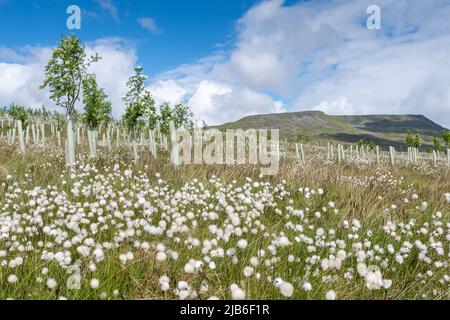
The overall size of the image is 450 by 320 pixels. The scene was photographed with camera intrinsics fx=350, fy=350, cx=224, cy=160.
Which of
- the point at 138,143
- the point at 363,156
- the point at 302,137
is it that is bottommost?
the point at 363,156

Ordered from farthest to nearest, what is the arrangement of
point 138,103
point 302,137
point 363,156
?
point 302,137
point 363,156
point 138,103

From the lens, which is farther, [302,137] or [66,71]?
[302,137]

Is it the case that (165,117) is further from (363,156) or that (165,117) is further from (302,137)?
(302,137)

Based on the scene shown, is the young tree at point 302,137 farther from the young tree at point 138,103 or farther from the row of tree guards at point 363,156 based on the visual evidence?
the young tree at point 138,103

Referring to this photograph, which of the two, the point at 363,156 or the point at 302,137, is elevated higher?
the point at 302,137

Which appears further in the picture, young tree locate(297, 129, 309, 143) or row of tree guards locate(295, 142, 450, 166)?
young tree locate(297, 129, 309, 143)

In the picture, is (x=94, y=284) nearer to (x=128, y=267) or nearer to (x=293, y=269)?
(x=128, y=267)

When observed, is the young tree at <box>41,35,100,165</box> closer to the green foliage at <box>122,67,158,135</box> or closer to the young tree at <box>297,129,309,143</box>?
the green foliage at <box>122,67,158,135</box>

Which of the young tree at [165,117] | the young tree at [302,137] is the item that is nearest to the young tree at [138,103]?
the young tree at [165,117]

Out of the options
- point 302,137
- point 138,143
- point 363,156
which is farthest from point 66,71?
point 302,137

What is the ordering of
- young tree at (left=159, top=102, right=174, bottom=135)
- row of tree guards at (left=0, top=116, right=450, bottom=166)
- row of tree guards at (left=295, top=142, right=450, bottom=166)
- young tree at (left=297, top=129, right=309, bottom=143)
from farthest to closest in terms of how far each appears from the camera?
1. young tree at (left=297, top=129, right=309, bottom=143)
2. young tree at (left=159, top=102, right=174, bottom=135)
3. row of tree guards at (left=295, top=142, right=450, bottom=166)
4. row of tree guards at (left=0, top=116, right=450, bottom=166)

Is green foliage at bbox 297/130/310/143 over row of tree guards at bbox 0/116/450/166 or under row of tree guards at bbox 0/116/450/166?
over

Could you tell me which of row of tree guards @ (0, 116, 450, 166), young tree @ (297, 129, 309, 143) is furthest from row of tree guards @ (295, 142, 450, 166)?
young tree @ (297, 129, 309, 143)
